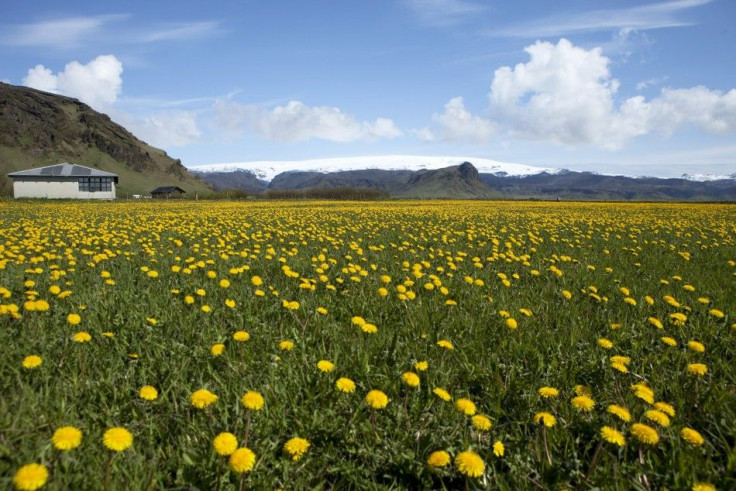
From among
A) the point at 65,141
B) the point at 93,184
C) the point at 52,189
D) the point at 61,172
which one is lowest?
the point at 52,189

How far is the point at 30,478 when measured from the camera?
1.38 metres

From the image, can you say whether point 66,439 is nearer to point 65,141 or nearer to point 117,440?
point 117,440

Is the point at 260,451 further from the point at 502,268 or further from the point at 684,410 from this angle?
the point at 502,268

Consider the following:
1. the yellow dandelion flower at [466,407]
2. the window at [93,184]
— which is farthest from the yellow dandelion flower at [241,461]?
the window at [93,184]

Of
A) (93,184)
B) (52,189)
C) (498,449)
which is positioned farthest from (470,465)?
(52,189)

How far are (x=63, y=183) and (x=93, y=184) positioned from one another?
4.12 meters

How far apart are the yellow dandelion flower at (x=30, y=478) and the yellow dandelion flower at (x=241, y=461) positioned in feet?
2.01

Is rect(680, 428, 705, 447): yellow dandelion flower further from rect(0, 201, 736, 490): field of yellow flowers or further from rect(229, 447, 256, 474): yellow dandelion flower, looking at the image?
rect(229, 447, 256, 474): yellow dandelion flower

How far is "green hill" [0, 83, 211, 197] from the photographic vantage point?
154625 mm

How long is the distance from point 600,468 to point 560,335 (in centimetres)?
188

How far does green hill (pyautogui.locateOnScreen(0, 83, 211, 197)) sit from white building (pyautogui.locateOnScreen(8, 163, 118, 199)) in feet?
270

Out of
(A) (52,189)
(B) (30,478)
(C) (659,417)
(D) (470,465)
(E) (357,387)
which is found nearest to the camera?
(B) (30,478)

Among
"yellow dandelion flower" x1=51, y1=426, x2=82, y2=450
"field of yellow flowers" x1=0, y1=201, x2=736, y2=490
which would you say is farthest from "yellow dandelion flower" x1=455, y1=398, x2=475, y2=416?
"yellow dandelion flower" x1=51, y1=426, x2=82, y2=450

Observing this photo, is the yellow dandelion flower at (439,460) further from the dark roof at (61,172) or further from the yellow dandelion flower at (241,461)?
the dark roof at (61,172)
